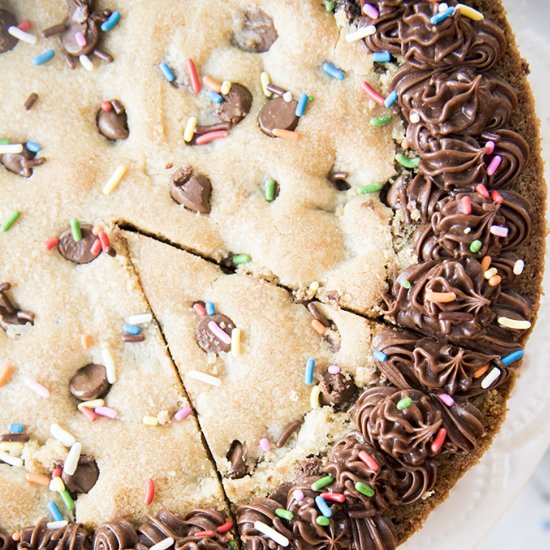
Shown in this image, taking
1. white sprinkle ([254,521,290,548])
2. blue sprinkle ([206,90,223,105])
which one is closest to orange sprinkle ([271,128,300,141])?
blue sprinkle ([206,90,223,105])

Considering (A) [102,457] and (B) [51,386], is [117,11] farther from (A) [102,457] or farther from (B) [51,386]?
(A) [102,457]

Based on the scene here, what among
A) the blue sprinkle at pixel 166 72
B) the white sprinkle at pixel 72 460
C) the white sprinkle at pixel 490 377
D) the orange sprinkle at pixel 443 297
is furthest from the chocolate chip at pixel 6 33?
the white sprinkle at pixel 490 377

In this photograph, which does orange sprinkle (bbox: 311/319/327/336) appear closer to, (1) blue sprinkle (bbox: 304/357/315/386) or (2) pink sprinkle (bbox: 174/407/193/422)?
(1) blue sprinkle (bbox: 304/357/315/386)

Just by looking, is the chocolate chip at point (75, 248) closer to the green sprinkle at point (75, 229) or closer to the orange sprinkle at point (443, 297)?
the green sprinkle at point (75, 229)

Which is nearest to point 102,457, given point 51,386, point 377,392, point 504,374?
point 51,386

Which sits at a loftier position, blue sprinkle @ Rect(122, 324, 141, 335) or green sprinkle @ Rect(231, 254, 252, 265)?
green sprinkle @ Rect(231, 254, 252, 265)

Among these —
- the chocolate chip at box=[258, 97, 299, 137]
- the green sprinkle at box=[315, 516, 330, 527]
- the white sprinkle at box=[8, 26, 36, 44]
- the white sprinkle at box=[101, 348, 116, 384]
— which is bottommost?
the white sprinkle at box=[101, 348, 116, 384]
